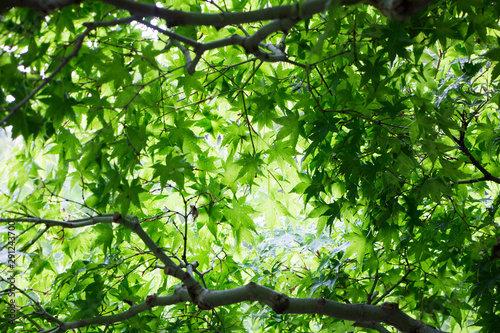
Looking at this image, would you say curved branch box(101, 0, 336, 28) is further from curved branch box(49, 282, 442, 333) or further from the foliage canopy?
curved branch box(49, 282, 442, 333)

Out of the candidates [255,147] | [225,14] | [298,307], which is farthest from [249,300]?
[225,14]

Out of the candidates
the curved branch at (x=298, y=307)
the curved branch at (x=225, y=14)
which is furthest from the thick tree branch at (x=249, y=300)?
the curved branch at (x=225, y=14)

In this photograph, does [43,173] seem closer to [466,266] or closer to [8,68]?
[8,68]

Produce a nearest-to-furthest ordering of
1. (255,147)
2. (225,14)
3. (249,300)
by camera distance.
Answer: (225,14), (249,300), (255,147)

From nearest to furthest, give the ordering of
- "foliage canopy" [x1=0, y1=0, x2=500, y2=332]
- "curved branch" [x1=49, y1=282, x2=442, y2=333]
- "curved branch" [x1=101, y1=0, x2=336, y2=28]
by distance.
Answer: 1. "curved branch" [x1=101, y1=0, x2=336, y2=28]
2. "foliage canopy" [x1=0, y1=0, x2=500, y2=332]
3. "curved branch" [x1=49, y1=282, x2=442, y2=333]

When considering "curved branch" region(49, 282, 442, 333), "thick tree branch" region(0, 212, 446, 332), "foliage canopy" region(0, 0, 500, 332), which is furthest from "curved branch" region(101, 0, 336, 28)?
"curved branch" region(49, 282, 442, 333)

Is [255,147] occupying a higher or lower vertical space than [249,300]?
higher

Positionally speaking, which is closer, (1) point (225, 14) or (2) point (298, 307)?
(1) point (225, 14)

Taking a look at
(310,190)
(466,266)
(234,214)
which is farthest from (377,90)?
(466,266)

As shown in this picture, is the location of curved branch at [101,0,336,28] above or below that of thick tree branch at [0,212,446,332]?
above

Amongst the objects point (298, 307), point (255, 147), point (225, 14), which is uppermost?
point (255, 147)

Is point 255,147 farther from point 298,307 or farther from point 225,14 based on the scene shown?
point 225,14

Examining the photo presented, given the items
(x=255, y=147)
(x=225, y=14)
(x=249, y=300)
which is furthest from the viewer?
(x=255, y=147)

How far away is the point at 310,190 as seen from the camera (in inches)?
59.6
